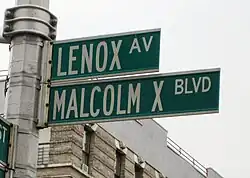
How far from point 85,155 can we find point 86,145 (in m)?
0.33

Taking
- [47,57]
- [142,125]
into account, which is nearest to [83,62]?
[47,57]

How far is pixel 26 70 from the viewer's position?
759 centimetres

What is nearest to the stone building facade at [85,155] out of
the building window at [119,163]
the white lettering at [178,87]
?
the building window at [119,163]

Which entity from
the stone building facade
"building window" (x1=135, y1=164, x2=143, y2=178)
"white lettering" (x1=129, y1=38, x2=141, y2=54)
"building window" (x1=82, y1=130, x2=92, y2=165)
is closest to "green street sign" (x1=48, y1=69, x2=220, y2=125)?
"white lettering" (x1=129, y1=38, x2=141, y2=54)

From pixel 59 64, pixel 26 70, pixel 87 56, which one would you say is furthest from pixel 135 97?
pixel 26 70

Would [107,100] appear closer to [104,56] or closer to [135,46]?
[104,56]

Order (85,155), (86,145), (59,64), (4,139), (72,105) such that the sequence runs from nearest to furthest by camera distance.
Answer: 1. (4,139)
2. (72,105)
3. (59,64)
4. (85,155)
5. (86,145)

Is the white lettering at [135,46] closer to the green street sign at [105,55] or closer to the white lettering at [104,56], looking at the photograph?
the green street sign at [105,55]

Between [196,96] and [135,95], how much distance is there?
1.70 ft

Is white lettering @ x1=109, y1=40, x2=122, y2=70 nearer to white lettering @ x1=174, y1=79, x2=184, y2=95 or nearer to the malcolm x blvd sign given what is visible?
white lettering @ x1=174, y1=79, x2=184, y2=95

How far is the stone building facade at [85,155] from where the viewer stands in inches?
1062

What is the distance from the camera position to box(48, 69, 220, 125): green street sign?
24.3 feet

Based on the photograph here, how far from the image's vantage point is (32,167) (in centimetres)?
730

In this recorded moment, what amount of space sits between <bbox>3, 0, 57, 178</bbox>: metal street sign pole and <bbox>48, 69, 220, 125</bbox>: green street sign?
0.61ft
